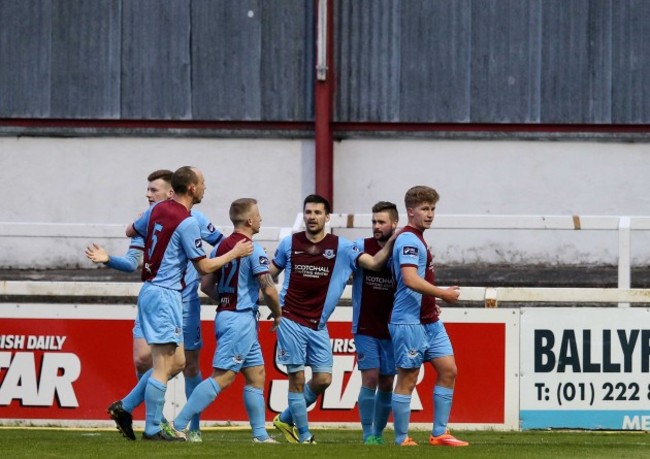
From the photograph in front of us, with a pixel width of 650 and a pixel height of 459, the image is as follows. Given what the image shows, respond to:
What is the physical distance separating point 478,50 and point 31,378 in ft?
32.0

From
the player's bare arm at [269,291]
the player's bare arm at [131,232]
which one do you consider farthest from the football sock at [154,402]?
the player's bare arm at [131,232]

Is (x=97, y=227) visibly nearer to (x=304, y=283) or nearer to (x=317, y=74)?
(x=304, y=283)

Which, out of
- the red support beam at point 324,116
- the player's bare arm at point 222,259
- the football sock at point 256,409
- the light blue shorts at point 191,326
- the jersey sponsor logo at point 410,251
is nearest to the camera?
the player's bare arm at point 222,259

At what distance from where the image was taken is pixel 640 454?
907 cm

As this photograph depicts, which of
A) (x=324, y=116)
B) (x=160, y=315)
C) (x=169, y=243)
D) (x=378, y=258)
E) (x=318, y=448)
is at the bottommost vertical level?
(x=318, y=448)

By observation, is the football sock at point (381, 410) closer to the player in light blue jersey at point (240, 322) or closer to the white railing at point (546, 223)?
the player in light blue jersey at point (240, 322)

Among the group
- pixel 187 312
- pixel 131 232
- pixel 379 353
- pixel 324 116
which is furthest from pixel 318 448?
pixel 324 116

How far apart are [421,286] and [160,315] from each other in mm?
1799

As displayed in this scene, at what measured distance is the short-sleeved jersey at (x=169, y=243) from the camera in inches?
365

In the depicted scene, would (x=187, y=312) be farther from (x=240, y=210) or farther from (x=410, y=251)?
(x=410, y=251)

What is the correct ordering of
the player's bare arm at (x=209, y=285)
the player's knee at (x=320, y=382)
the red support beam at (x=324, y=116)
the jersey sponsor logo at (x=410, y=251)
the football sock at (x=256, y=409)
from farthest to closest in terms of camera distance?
1. the red support beam at (x=324, y=116)
2. the player's knee at (x=320, y=382)
3. the player's bare arm at (x=209, y=285)
4. the football sock at (x=256, y=409)
5. the jersey sponsor logo at (x=410, y=251)

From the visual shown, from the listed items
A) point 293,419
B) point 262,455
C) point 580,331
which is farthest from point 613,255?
point 262,455

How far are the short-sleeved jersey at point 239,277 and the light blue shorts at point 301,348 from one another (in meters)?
0.36

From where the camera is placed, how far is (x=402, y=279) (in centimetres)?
944
